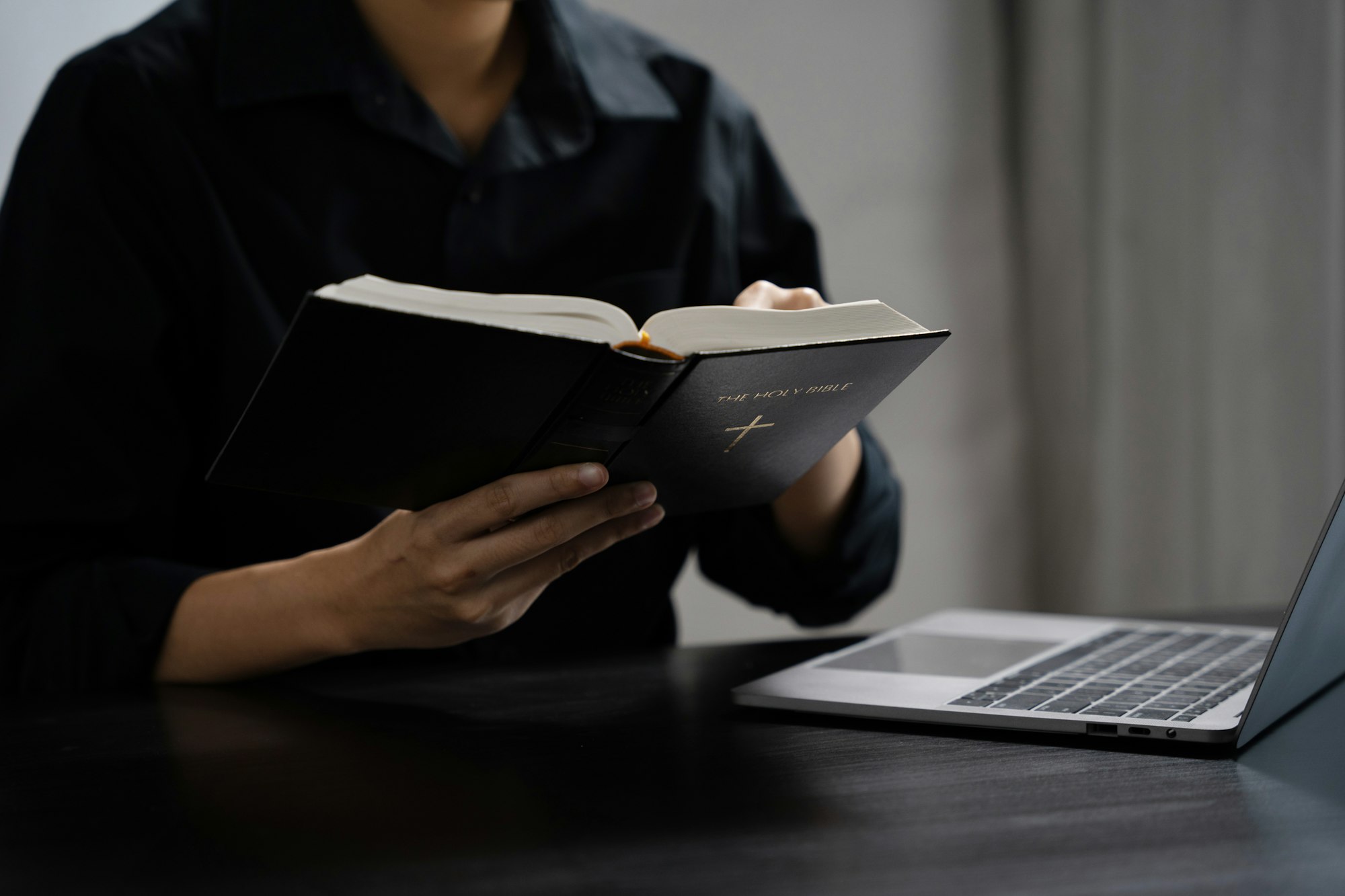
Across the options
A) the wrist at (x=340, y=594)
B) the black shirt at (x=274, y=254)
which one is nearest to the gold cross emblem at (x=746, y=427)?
the wrist at (x=340, y=594)

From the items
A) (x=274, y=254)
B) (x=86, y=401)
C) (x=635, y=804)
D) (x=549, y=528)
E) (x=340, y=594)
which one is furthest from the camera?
(x=274, y=254)

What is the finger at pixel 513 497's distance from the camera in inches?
23.5

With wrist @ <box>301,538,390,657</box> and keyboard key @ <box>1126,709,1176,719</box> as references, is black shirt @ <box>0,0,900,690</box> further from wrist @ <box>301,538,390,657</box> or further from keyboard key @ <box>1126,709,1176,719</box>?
keyboard key @ <box>1126,709,1176,719</box>

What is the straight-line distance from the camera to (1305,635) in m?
0.58

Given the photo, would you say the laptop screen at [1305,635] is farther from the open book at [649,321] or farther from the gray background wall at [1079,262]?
the gray background wall at [1079,262]

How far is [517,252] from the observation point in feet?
3.55

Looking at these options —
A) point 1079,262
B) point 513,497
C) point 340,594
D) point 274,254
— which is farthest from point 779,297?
point 1079,262

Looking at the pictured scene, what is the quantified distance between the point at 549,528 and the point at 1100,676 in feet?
1.17

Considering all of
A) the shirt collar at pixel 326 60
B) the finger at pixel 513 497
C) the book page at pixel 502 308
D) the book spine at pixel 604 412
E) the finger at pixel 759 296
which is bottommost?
the finger at pixel 513 497

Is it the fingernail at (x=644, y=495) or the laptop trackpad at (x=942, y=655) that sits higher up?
the fingernail at (x=644, y=495)

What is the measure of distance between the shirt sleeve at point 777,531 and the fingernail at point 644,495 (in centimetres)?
39

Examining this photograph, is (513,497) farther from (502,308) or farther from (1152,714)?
(1152,714)

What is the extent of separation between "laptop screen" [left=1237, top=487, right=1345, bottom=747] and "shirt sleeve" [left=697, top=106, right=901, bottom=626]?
42 cm

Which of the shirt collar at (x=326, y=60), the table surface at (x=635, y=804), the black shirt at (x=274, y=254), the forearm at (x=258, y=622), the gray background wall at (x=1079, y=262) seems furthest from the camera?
the gray background wall at (x=1079, y=262)
